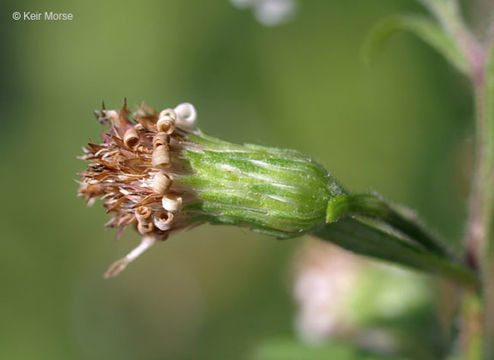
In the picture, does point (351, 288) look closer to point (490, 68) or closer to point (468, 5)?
point (490, 68)

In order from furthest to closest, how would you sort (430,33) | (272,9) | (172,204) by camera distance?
(272,9) < (430,33) < (172,204)

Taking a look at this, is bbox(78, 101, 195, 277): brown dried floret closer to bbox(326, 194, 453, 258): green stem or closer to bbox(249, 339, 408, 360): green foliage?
bbox(326, 194, 453, 258): green stem

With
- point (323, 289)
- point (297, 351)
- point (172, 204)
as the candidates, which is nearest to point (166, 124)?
point (172, 204)

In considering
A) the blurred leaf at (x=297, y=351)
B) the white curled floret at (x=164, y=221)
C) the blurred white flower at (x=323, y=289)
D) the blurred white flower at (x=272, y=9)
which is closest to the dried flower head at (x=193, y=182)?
the white curled floret at (x=164, y=221)

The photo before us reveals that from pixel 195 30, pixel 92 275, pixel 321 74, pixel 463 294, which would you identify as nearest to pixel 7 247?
pixel 92 275

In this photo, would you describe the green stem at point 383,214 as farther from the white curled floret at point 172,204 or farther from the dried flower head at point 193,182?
the white curled floret at point 172,204

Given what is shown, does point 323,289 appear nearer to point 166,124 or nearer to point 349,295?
point 349,295
